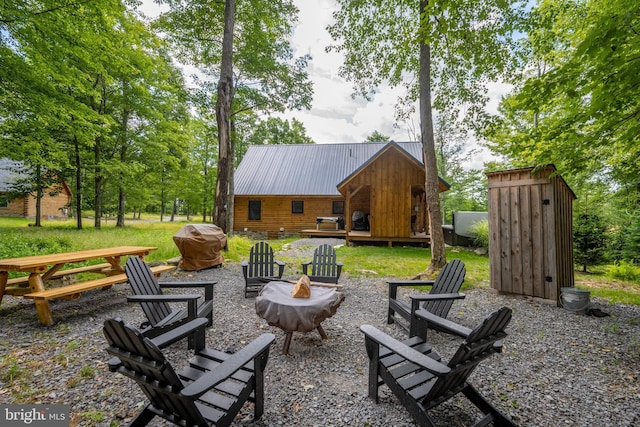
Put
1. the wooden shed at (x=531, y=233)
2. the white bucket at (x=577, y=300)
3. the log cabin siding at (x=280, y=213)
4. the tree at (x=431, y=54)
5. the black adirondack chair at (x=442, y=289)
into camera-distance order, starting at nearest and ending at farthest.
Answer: the black adirondack chair at (x=442, y=289)
the white bucket at (x=577, y=300)
the wooden shed at (x=531, y=233)
the tree at (x=431, y=54)
the log cabin siding at (x=280, y=213)

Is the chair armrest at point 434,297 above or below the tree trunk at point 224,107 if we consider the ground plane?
below

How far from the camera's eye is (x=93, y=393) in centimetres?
220

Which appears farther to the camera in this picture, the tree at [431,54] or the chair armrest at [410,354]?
the tree at [431,54]

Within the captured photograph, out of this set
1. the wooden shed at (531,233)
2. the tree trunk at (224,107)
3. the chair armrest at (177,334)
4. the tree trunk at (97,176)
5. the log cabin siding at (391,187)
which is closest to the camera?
the chair armrest at (177,334)

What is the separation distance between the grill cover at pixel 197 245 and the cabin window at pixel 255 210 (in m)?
9.89

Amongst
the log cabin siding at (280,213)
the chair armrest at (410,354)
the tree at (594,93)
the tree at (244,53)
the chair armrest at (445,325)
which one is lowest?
the chair armrest at (445,325)

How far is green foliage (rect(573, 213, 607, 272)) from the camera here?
26.8ft

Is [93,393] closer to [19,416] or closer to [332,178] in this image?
[19,416]

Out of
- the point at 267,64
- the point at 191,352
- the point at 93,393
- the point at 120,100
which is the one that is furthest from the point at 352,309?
the point at 120,100

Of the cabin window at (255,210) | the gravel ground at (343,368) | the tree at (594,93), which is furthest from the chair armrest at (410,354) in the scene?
the cabin window at (255,210)

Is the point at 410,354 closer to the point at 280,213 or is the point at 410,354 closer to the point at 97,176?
the point at 280,213

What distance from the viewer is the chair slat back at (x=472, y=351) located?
162 centimetres

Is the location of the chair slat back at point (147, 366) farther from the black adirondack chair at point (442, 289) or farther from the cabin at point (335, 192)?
the cabin at point (335, 192)

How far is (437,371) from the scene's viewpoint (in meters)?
1.61
